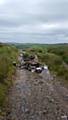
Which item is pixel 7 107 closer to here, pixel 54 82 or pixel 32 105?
pixel 32 105

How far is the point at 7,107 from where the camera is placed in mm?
22750

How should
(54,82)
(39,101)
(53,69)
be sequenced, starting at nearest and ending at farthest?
(39,101) < (54,82) < (53,69)

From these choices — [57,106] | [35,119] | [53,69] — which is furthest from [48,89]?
[53,69]

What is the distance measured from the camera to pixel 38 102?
25.0 metres

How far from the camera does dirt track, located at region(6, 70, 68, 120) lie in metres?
20.9

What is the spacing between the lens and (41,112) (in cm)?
2177

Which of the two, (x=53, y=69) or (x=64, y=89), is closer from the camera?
(x=64, y=89)

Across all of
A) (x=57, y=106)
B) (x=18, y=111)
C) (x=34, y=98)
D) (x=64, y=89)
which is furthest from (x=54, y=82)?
(x=18, y=111)

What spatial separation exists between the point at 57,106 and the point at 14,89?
8.09 metres

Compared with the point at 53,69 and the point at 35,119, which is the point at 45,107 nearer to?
the point at 35,119

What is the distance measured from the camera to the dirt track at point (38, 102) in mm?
20891

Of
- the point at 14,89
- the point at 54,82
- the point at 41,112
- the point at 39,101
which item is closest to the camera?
the point at 41,112

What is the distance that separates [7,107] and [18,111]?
124 cm

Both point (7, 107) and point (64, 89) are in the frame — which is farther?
point (64, 89)
